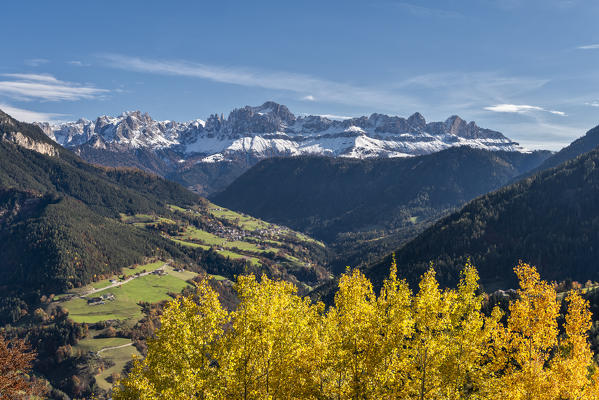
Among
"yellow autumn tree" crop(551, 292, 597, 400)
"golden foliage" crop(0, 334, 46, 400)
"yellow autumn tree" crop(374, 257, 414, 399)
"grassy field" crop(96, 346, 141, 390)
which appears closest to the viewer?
"yellow autumn tree" crop(374, 257, 414, 399)

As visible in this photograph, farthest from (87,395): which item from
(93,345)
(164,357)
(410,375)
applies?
(410,375)

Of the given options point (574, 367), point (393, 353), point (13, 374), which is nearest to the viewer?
point (393, 353)

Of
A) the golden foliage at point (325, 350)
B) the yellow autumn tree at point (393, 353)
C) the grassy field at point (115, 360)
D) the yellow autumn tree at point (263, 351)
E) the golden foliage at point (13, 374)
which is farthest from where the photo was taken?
the grassy field at point (115, 360)

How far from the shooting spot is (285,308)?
31.7 metres

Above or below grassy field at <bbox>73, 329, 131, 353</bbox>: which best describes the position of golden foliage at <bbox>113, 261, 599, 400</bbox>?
above

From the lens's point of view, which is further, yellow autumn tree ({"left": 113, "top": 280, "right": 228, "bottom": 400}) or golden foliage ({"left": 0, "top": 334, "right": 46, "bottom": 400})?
golden foliage ({"left": 0, "top": 334, "right": 46, "bottom": 400})

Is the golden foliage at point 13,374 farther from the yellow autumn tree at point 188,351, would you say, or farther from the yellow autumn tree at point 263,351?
the yellow autumn tree at point 263,351

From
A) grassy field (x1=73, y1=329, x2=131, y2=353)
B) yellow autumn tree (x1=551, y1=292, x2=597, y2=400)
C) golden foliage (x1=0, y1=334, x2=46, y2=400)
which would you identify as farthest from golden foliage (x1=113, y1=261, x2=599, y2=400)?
grassy field (x1=73, y1=329, x2=131, y2=353)

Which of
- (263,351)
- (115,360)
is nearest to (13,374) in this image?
(263,351)

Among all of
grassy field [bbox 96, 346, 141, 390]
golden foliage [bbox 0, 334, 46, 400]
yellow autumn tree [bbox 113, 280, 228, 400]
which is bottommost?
grassy field [bbox 96, 346, 141, 390]

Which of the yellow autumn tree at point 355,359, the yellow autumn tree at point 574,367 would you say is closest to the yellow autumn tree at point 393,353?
the yellow autumn tree at point 355,359

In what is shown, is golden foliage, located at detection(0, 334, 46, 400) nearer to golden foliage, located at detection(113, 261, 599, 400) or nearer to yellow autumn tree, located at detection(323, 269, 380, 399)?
golden foliage, located at detection(113, 261, 599, 400)

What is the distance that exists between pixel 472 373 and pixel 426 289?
841 cm

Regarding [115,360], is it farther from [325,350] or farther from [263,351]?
[325,350]
